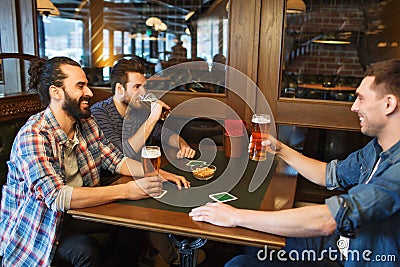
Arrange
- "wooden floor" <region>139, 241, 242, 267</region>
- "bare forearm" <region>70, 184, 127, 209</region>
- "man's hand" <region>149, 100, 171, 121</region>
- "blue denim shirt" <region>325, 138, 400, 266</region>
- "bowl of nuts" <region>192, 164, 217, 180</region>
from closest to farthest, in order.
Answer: "blue denim shirt" <region>325, 138, 400, 266</region>, "bare forearm" <region>70, 184, 127, 209</region>, "bowl of nuts" <region>192, 164, 217, 180</region>, "man's hand" <region>149, 100, 171, 121</region>, "wooden floor" <region>139, 241, 242, 267</region>

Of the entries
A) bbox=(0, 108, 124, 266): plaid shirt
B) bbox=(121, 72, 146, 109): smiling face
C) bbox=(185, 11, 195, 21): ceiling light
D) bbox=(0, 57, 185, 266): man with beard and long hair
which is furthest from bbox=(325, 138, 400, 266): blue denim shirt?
bbox=(185, 11, 195, 21): ceiling light

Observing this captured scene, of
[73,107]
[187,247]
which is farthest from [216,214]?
[73,107]

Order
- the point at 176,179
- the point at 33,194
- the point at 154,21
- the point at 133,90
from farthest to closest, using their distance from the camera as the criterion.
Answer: the point at 154,21 → the point at 133,90 → the point at 176,179 → the point at 33,194

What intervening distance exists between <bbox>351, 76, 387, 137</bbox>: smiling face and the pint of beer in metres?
0.78

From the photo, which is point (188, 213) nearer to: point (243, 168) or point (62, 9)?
point (243, 168)

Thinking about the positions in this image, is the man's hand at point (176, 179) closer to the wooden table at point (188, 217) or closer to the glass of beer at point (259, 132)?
the wooden table at point (188, 217)

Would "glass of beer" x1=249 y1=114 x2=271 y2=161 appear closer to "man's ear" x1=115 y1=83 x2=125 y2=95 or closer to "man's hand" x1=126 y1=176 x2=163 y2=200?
"man's hand" x1=126 y1=176 x2=163 y2=200

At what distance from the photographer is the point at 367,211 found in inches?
44.3

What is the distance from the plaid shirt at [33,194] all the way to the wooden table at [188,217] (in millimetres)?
221

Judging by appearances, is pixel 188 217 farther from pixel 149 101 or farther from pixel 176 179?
pixel 149 101

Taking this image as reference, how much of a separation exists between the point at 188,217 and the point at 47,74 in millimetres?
965

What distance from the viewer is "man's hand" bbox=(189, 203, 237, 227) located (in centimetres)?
126

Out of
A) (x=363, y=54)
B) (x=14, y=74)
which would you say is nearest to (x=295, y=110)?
(x=14, y=74)

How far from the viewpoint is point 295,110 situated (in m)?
2.41
